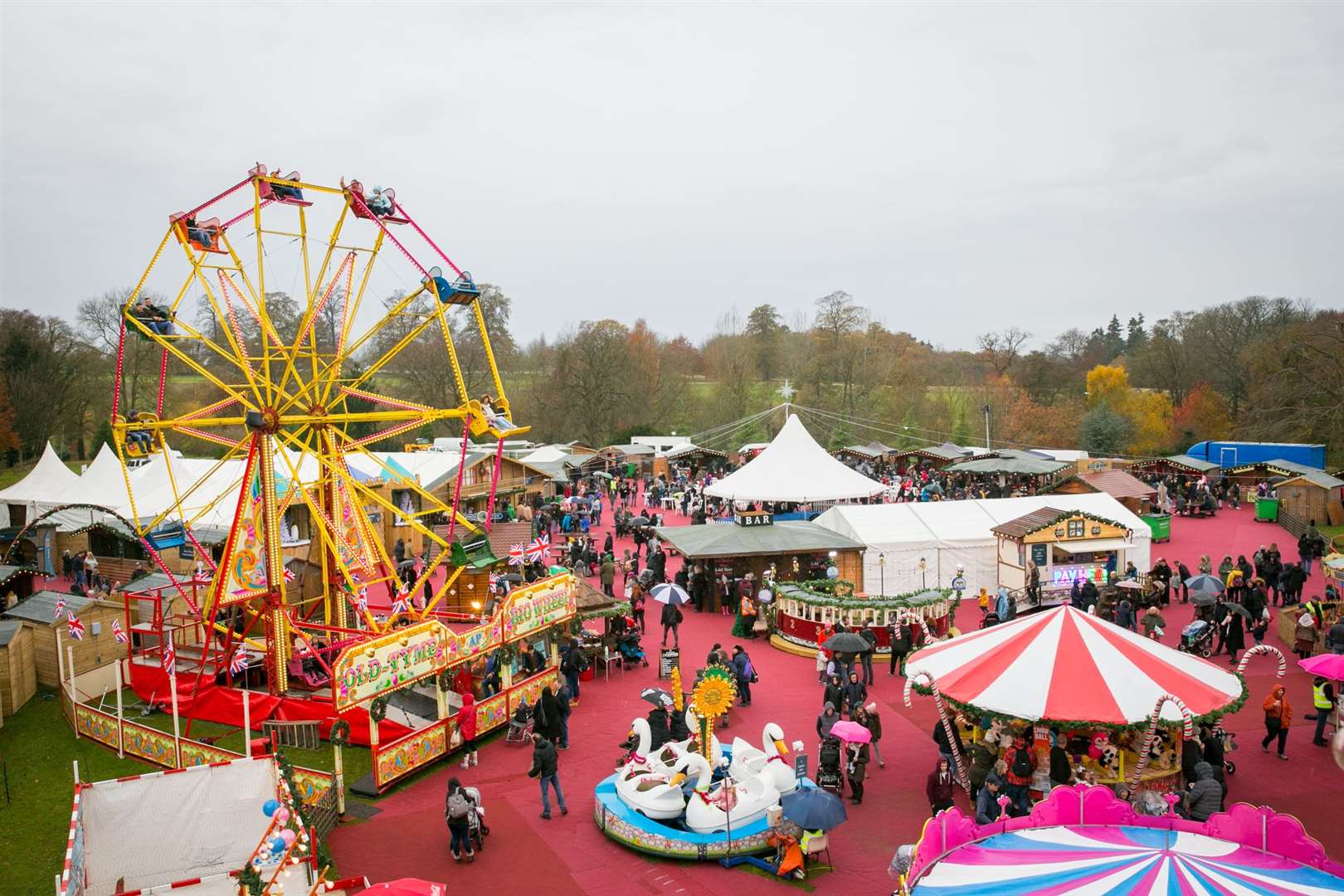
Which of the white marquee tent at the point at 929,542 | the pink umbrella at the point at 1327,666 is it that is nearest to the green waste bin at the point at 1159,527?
the white marquee tent at the point at 929,542

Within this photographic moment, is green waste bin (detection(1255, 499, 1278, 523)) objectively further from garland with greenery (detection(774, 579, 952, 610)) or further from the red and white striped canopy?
the red and white striped canopy

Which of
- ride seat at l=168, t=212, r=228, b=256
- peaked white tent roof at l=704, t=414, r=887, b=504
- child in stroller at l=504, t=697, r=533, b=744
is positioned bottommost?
child in stroller at l=504, t=697, r=533, b=744

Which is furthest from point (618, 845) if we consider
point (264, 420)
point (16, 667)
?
point (16, 667)

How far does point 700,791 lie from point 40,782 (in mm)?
8699

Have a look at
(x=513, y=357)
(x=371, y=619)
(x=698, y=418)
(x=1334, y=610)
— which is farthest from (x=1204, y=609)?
(x=513, y=357)

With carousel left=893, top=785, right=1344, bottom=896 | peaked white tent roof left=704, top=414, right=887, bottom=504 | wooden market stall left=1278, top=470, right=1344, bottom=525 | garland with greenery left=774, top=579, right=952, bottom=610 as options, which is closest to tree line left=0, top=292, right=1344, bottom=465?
wooden market stall left=1278, top=470, right=1344, bottom=525

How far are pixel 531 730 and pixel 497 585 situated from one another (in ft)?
18.9

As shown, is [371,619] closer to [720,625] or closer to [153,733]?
[153,733]

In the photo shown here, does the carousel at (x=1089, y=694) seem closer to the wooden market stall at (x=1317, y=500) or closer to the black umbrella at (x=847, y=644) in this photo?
the black umbrella at (x=847, y=644)

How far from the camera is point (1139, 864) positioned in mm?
6539

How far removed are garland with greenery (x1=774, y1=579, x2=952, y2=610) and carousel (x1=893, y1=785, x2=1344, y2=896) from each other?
337 inches

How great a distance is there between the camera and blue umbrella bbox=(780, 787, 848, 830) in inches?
332

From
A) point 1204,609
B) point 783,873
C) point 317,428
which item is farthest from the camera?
point 1204,609

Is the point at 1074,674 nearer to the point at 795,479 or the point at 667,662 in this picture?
the point at 667,662
